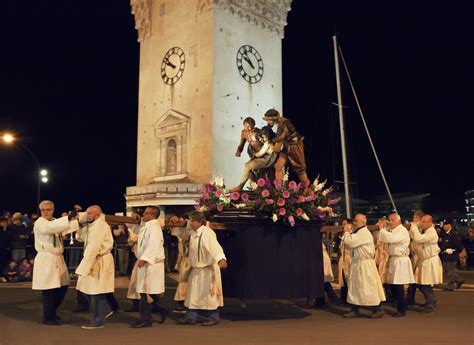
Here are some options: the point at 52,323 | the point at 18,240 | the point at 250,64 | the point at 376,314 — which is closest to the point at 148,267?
the point at 52,323

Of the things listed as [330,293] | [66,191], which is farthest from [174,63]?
[66,191]

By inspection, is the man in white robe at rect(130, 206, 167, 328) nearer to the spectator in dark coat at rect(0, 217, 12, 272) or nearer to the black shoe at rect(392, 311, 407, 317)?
the black shoe at rect(392, 311, 407, 317)

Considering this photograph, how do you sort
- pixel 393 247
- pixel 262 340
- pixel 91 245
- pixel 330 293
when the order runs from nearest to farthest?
pixel 262 340
pixel 91 245
pixel 393 247
pixel 330 293

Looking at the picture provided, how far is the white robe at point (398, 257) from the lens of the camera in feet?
35.0

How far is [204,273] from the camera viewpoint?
9266 millimetres

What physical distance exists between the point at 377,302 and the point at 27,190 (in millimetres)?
54041

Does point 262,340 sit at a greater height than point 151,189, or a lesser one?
lesser

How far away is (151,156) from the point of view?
34094 mm

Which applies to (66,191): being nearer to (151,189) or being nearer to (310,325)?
(151,189)

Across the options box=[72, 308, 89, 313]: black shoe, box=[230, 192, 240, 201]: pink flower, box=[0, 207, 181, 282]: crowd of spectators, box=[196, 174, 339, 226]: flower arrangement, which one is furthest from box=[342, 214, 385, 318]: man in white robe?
box=[0, 207, 181, 282]: crowd of spectators

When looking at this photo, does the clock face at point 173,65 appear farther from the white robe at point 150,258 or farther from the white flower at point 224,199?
the white robe at point 150,258

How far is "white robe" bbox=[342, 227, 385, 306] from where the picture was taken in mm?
10125

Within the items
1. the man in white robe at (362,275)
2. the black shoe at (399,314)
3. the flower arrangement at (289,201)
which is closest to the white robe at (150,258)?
the flower arrangement at (289,201)

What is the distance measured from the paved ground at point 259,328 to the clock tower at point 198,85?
1949 cm
